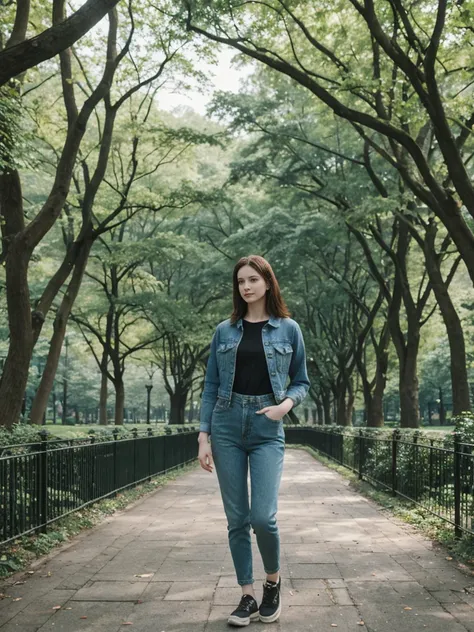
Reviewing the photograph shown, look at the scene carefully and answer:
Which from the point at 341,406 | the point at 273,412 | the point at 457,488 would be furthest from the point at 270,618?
the point at 341,406

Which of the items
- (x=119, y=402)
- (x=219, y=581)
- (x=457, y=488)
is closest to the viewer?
(x=219, y=581)

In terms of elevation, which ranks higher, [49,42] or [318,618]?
[49,42]

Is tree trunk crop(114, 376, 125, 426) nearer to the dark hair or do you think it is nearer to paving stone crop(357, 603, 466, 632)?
paving stone crop(357, 603, 466, 632)

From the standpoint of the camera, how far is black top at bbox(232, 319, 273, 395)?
13.3 feet

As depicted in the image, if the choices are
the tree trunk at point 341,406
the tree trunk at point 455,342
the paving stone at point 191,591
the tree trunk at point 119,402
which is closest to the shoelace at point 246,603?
the paving stone at point 191,591

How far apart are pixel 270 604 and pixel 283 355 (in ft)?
4.67

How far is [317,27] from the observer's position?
12.8 m

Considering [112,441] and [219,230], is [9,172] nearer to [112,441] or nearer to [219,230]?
[112,441]

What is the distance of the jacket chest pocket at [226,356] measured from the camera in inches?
161

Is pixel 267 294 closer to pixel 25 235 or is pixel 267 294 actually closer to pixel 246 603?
pixel 246 603

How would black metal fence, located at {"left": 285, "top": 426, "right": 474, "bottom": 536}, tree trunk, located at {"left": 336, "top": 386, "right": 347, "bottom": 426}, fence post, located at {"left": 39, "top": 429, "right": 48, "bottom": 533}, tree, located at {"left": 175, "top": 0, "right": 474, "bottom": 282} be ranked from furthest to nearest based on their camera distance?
tree trunk, located at {"left": 336, "top": 386, "right": 347, "bottom": 426}, tree, located at {"left": 175, "top": 0, "right": 474, "bottom": 282}, fence post, located at {"left": 39, "top": 429, "right": 48, "bottom": 533}, black metal fence, located at {"left": 285, "top": 426, "right": 474, "bottom": 536}

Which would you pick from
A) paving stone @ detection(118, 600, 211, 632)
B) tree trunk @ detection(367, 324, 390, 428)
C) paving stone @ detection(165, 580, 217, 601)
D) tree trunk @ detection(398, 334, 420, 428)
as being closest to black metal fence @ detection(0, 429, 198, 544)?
paving stone @ detection(165, 580, 217, 601)

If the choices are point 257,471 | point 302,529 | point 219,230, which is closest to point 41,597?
point 257,471

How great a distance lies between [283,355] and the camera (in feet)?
13.4
